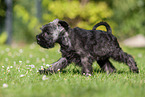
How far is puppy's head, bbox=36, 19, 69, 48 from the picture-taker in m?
3.51

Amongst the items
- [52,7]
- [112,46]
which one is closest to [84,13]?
[52,7]

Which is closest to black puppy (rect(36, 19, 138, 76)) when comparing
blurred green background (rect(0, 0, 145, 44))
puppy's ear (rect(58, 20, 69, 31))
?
puppy's ear (rect(58, 20, 69, 31))

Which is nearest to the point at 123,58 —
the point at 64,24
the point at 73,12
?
the point at 64,24

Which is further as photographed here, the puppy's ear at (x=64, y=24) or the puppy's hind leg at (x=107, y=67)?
the puppy's hind leg at (x=107, y=67)

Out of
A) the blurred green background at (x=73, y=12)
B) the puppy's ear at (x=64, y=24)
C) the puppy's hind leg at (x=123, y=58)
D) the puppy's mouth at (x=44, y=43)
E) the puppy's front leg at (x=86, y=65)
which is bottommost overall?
the puppy's front leg at (x=86, y=65)

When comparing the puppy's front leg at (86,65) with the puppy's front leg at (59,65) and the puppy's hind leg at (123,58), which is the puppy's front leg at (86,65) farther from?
the puppy's hind leg at (123,58)

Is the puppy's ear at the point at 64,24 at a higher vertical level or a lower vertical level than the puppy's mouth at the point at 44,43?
higher

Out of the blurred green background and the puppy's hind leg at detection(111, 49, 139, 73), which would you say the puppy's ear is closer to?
the puppy's hind leg at detection(111, 49, 139, 73)

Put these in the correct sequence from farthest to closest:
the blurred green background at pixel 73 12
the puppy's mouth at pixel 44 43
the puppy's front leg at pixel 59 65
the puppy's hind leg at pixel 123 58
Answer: the blurred green background at pixel 73 12 → the puppy's hind leg at pixel 123 58 → the puppy's front leg at pixel 59 65 → the puppy's mouth at pixel 44 43

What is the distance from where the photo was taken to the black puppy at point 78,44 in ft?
11.7

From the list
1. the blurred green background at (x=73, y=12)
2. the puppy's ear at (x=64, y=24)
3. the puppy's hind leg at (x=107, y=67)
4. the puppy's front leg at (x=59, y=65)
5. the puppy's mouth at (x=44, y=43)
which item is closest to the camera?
the puppy's mouth at (x=44, y=43)

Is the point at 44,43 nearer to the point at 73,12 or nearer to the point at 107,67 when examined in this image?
the point at 107,67

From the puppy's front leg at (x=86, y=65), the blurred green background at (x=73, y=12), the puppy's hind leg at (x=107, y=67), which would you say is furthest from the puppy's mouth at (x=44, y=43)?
the blurred green background at (x=73, y=12)

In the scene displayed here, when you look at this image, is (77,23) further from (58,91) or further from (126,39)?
(126,39)
